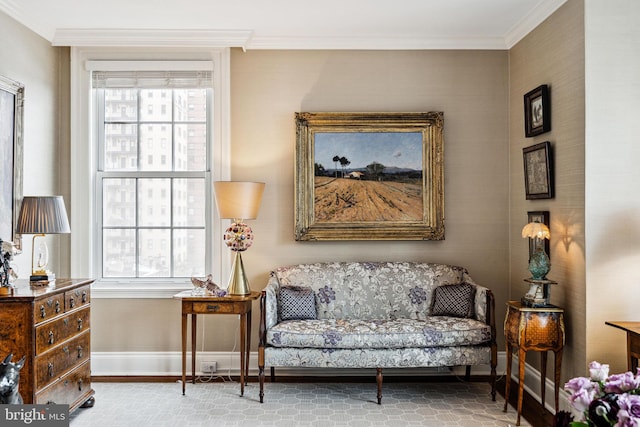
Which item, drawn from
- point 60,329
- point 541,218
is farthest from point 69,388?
point 541,218

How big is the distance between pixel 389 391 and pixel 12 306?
2610mm

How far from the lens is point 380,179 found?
439 centimetres

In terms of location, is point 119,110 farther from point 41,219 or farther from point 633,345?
point 633,345

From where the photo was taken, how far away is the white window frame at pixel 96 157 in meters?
4.36

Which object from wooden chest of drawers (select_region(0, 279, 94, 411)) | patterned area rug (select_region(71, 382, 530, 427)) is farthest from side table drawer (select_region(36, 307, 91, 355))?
patterned area rug (select_region(71, 382, 530, 427))

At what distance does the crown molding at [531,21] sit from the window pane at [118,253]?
11.6 ft

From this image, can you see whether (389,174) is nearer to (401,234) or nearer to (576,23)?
(401,234)

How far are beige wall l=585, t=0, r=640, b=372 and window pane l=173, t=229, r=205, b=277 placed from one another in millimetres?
2935

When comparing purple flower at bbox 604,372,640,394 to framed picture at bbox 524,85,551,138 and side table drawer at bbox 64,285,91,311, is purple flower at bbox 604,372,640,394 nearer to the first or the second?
framed picture at bbox 524,85,551,138

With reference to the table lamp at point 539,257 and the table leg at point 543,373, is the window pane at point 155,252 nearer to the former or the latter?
the table lamp at point 539,257

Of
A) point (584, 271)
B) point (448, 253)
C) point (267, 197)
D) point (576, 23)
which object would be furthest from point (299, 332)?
point (576, 23)

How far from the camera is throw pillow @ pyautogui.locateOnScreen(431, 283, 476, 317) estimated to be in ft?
13.1

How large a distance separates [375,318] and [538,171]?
166 cm

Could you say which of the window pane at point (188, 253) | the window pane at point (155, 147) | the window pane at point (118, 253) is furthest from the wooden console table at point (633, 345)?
the window pane at point (118, 253)
